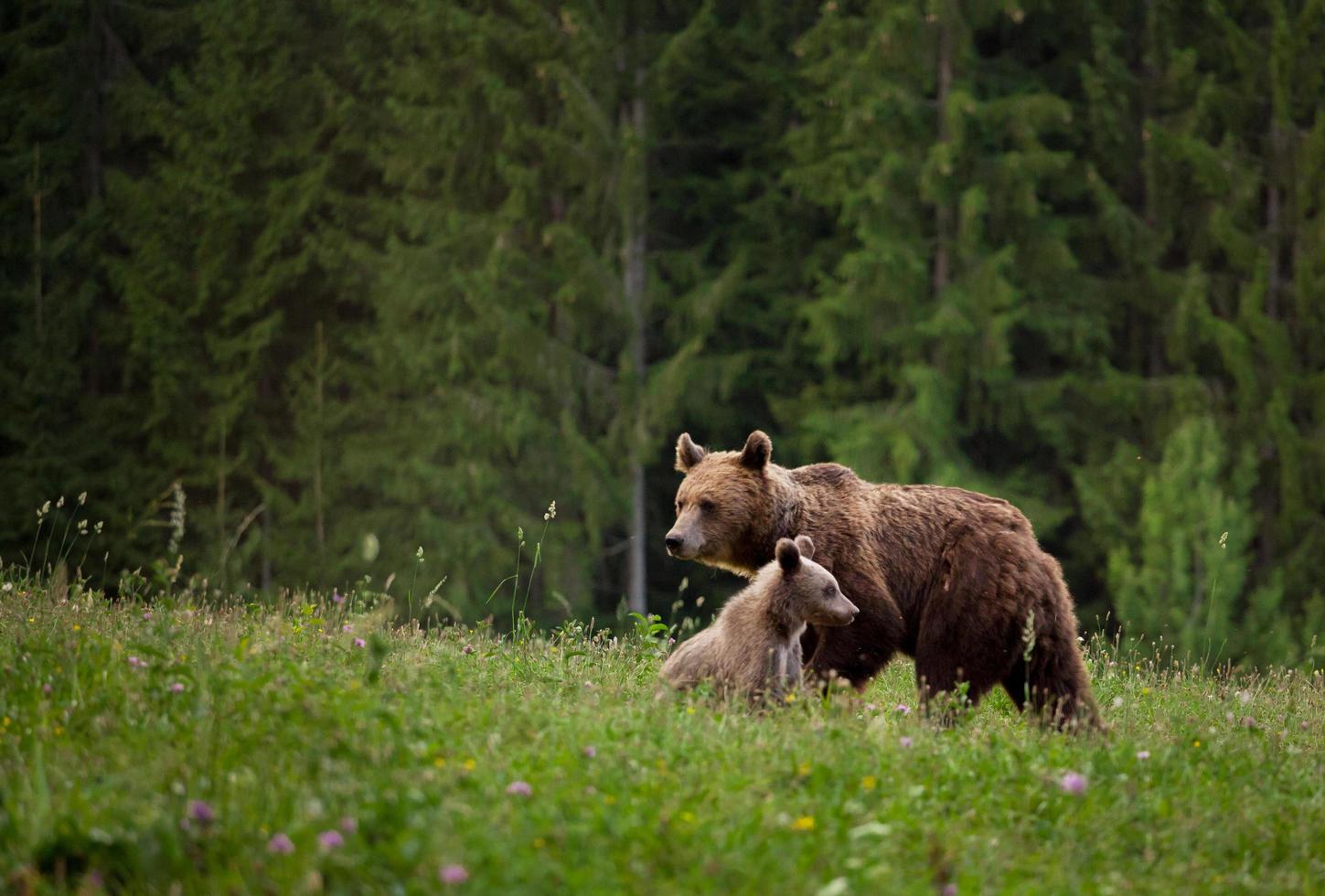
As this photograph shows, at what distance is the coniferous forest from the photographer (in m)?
26.4

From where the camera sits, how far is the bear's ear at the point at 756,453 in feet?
26.5

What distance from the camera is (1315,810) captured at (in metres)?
5.84

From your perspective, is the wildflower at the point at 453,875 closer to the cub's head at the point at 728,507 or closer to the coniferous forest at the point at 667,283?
the cub's head at the point at 728,507

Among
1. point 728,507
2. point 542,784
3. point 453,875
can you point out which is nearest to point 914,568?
point 728,507

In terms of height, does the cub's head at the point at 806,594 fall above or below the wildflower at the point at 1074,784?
above

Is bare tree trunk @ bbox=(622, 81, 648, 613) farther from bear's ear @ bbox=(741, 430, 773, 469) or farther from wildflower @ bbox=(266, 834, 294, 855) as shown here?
wildflower @ bbox=(266, 834, 294, 855)

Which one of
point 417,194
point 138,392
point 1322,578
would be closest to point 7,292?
point 138,392

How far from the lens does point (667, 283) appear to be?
29141mm

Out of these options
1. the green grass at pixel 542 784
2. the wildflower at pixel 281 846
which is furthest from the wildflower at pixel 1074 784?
the wildflower at pixel 281 846

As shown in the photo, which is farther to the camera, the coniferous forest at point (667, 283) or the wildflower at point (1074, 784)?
the coniferous forest at point (667, 283)

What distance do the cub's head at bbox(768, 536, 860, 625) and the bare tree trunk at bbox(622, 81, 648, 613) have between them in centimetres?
1903

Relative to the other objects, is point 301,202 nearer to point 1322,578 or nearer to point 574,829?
point 1322,578

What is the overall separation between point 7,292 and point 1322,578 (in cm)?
2540

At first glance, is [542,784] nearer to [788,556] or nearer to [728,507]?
[788,556]
